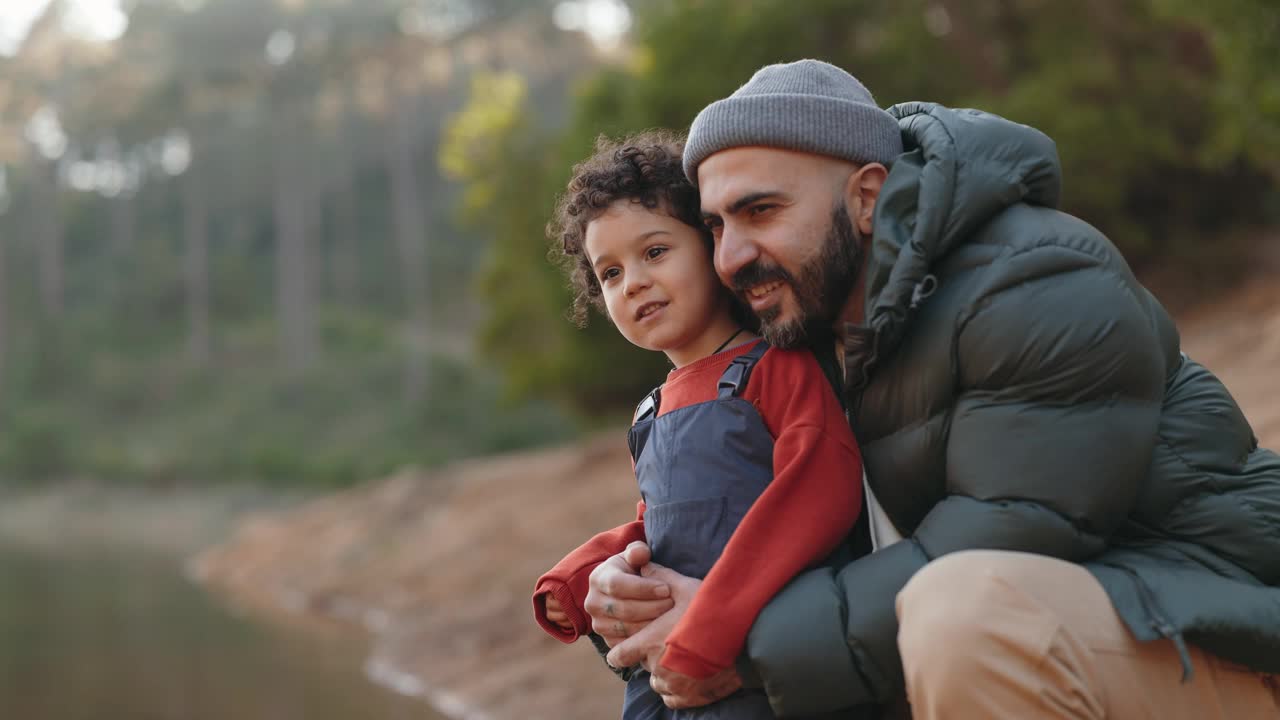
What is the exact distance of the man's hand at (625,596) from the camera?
84.3 inches

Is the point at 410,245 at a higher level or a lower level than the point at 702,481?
higher

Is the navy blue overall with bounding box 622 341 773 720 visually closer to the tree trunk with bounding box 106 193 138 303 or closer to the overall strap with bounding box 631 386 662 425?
the overall strap with bounding box 631 386 662 425

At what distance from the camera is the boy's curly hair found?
2451 millimetres

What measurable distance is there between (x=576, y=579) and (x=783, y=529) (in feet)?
1.86

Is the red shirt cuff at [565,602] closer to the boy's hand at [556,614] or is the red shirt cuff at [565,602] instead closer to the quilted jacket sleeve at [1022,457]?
the boy's hand at [556,614]

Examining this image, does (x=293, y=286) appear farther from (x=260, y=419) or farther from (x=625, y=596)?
(x=625, y=596)

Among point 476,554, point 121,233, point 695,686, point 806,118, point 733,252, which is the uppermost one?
point 121,233

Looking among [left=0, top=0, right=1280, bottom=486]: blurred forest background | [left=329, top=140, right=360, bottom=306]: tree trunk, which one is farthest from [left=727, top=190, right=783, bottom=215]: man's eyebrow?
[left=329, top=140, right=360, bottom=306]: tree trunk

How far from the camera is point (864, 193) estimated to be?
2191 millimetres

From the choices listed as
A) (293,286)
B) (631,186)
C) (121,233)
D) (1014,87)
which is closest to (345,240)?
(121,233)

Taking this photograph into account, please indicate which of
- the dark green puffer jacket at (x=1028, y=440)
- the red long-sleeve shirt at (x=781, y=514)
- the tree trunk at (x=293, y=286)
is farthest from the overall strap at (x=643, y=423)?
the tree trunk at (x=293, y=286)

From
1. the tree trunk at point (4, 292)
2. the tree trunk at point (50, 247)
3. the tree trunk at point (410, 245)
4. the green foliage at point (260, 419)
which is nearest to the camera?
the green foliage at point (260, 419)

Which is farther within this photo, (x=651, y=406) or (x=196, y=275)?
(x=196, y=275)

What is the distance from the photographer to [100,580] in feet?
33.6
